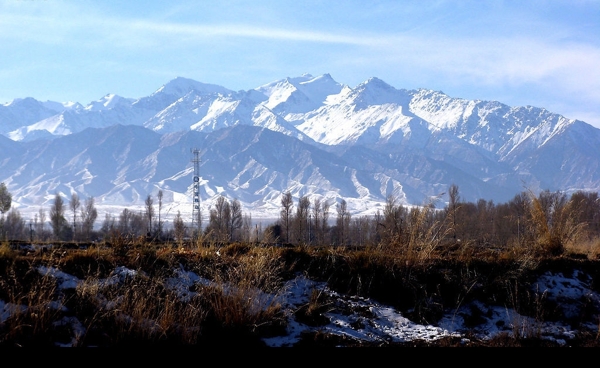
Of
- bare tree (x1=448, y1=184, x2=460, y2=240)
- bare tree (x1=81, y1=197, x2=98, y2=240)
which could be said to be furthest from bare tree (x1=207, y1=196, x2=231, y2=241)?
bare tree (x1=81, y1=197, x2=98, y2=240)

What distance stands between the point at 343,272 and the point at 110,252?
139 inches

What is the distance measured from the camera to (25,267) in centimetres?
664

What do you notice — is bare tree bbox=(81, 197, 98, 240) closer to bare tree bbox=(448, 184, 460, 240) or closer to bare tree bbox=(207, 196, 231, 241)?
bare tree bbox=(207, 196, 231, 241)

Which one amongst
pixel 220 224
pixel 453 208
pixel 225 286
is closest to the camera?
pixel 225 286

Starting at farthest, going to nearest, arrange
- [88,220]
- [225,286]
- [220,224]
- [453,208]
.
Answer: [88,220], [220,224], [453,208], [225,286]

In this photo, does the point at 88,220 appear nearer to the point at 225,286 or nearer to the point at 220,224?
the point at 220,224

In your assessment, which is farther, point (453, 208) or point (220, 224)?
point (220, 224)

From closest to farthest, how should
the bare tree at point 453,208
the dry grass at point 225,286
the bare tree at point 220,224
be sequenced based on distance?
the dry grass at point 225,286
the bare tree at point 453,208
the bare tree at point 220,224

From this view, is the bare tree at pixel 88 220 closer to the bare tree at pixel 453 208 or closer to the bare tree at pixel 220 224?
the bare tree at pixel 220 224

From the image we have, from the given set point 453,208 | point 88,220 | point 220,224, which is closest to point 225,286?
point 453,208

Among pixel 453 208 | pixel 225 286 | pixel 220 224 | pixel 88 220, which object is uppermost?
pixel 453 208

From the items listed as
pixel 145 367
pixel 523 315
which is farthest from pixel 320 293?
pixel 145 367

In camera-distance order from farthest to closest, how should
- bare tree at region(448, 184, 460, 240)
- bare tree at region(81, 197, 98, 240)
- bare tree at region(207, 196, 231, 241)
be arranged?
bare tree at region(81, 197, 98, 240)
bare tree at region(207, 196, 231, 241)
bare tree at region(448, 184, 460, 240)

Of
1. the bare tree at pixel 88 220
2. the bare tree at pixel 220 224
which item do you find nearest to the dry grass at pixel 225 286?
the bare tree at pixel 220 224
